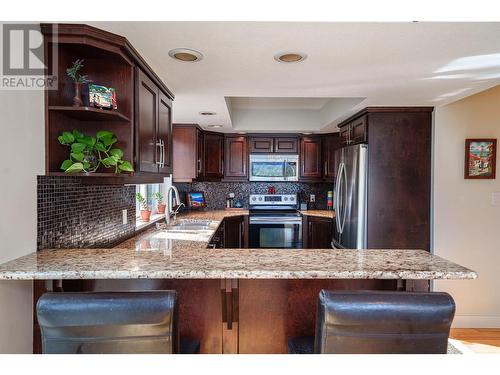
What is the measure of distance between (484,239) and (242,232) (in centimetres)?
273

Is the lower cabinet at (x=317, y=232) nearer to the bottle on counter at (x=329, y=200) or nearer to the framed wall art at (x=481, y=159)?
the bottle on counter at (x=329, y=200)

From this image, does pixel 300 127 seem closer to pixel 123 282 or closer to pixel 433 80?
pixel 433 80

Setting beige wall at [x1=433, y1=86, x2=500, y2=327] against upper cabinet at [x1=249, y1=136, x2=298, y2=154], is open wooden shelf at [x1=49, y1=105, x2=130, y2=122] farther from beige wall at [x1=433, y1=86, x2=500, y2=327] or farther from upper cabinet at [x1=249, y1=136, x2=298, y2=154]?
upper cabinet at [x1=249, y1=136, x2=298, y2=154]

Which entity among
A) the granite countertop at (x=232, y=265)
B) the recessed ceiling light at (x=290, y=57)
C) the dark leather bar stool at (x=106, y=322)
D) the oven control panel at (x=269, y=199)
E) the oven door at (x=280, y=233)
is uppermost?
the recessed ceiling light at (x=290, y=57)

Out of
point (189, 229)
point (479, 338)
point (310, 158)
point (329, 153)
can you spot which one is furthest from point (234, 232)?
point (479, 338)

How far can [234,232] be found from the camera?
411cm

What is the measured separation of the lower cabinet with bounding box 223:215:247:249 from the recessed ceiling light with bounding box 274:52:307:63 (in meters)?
2.50

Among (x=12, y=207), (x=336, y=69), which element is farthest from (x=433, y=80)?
(x=12, y=207)

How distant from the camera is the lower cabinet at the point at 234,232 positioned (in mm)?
3946

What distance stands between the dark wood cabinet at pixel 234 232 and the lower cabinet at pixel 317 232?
865mm

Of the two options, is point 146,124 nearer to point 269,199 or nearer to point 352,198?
point 352,198

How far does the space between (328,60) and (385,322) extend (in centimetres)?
144

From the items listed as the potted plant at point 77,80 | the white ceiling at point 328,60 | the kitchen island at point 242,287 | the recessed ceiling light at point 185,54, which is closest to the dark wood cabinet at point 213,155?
the white ceiling at point 328,60

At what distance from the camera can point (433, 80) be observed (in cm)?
212
